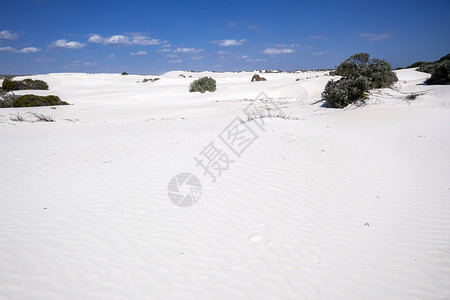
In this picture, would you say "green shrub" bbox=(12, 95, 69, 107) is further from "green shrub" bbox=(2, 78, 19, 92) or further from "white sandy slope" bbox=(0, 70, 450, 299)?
"white sandy slope" bbox=(0, 70, 450, 299)

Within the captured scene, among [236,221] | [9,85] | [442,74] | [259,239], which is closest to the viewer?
[259,239]

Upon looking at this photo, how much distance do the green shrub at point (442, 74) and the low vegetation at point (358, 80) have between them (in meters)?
2.19

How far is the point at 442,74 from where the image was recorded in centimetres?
1348

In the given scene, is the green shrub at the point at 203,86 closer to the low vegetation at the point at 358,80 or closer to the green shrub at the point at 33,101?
the green shrub at the point at 33,101

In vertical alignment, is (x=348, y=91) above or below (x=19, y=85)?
below

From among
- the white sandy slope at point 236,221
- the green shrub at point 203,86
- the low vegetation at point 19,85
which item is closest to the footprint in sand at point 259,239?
the white sandy slope at point 236,221

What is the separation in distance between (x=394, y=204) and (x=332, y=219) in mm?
1271

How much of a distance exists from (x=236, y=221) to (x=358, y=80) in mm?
11460

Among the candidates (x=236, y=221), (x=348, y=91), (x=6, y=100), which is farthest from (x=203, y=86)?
(x=236, y=221)

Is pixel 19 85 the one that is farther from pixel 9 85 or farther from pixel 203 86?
pixel 203 86

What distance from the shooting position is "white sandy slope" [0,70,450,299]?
2.66 m

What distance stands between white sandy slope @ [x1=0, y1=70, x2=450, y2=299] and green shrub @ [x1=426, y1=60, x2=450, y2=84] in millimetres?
7848

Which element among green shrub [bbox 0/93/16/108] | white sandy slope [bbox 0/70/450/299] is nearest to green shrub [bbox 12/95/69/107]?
green shrub [bbox 0/93/16/108]

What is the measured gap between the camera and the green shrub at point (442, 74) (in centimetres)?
1312
